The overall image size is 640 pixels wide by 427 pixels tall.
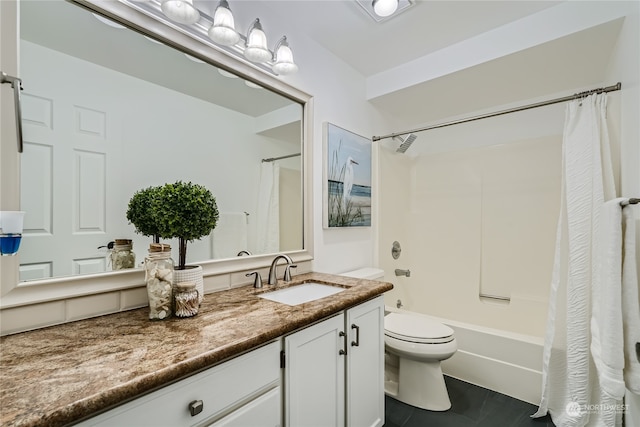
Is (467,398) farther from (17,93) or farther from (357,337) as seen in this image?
(17,93)

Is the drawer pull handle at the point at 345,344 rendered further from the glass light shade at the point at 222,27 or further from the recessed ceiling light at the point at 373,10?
the recessed ceiling light at the point at 373,10

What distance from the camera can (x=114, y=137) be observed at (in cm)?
106

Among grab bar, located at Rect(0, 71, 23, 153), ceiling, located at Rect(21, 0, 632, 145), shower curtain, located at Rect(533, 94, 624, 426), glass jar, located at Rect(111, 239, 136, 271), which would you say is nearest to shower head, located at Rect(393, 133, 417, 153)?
ceiling, located at Rect(21, 0, 632, 145)

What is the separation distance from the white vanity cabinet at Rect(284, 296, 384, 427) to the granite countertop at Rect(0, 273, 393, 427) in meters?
0.10

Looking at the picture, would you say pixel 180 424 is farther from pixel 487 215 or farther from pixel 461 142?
pixel 461 142

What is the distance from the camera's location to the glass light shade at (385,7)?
155cm

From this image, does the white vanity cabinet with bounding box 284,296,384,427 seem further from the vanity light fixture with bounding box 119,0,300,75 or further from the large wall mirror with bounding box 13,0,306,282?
the vanity light fixture with bounding box 119,0,300,75

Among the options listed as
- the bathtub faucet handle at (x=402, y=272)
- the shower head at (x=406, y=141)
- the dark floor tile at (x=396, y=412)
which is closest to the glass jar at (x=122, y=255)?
the dark floor tile at (x=396, y=412)

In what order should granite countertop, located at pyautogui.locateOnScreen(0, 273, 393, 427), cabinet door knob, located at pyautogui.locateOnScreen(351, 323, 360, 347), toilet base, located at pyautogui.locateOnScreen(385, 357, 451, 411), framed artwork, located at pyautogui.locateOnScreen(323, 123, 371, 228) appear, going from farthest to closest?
framed artwork, located at pyautogui.locateOnScreen(323, 123, 371, 228) < toilet base, located at pyautogui.locateOnScreen(385, 357, 451, 411) < cabinet door knob, located at pyautogui.locateOnScreen(351, 323, 360, 347) < granite countertop, located at pyautogui.locateOnScreen(0, 273, 393, 427)

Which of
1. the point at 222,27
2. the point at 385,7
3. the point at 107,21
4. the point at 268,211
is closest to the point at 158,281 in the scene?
the point at 268,211

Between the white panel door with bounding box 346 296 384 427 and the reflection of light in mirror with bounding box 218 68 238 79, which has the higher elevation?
the reflection of light in mirror with bounding box 218 68 238 79

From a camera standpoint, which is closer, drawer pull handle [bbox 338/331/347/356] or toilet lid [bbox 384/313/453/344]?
drawer pull handle [bbox 338/331/347/356]

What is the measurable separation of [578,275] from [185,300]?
1.92 meters

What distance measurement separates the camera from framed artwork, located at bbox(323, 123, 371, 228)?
200 cm
